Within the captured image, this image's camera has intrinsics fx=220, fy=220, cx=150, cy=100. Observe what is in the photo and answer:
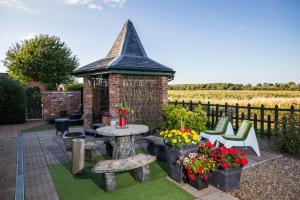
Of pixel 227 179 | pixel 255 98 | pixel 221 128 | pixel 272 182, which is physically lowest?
pixel 272 182

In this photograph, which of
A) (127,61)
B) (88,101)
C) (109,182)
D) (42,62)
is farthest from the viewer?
(42,62)

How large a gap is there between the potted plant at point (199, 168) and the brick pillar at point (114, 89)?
4704mm

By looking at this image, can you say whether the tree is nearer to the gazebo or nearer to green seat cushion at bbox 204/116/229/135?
the gazebo

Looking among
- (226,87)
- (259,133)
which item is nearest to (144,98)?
(259,133)

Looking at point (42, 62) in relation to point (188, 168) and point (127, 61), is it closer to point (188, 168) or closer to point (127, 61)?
point (127, 61)

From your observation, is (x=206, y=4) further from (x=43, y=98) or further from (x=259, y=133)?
(x=43, y=98)

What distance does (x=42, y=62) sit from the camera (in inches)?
1017

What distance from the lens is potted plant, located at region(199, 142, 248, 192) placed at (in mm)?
4020

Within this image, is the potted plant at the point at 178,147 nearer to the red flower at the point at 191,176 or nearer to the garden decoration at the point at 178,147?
the garden decoration at the point at 178,147

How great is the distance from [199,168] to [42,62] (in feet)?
86.3

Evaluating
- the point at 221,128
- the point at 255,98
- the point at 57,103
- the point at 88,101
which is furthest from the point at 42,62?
the point at 255,98

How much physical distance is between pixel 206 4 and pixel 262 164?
741 cm

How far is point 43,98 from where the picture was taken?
1483cm

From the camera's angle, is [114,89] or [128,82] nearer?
[114,89]
